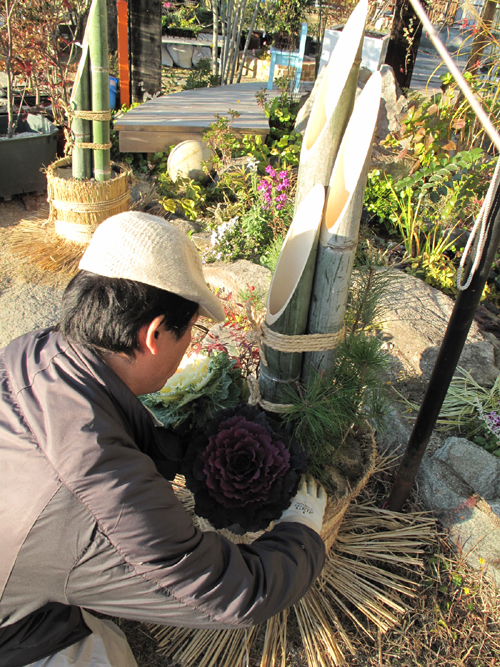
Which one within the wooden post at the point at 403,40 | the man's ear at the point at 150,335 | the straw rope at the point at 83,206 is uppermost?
the wooden post at the point at 403,40

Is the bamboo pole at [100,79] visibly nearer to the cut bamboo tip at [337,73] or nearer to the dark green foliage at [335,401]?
the cut bamboo tip at [337,73]

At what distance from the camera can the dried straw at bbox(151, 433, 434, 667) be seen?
167cm

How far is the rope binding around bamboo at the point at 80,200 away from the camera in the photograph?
A: 348 cm

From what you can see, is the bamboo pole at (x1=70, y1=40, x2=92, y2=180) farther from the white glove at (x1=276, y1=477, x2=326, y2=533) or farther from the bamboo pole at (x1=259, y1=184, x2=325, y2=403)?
the white glove at (x1=276, y1=477, x2=326, y2=533)

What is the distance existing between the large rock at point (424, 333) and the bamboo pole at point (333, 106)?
1.41m

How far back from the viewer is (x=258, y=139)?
4.96 m

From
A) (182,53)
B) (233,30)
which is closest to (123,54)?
(233,30)

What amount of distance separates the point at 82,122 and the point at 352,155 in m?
2.72

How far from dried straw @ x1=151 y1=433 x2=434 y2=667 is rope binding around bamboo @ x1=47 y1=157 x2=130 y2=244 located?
2.42 meters

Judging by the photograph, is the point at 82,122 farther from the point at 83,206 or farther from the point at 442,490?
the point at 442,490

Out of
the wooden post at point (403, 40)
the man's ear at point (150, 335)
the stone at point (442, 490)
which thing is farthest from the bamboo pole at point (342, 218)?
the wooden post at point (403, 40)

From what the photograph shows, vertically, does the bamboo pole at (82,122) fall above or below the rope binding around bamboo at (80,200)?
above

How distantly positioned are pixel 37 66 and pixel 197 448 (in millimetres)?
4760

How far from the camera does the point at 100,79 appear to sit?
3203mm
